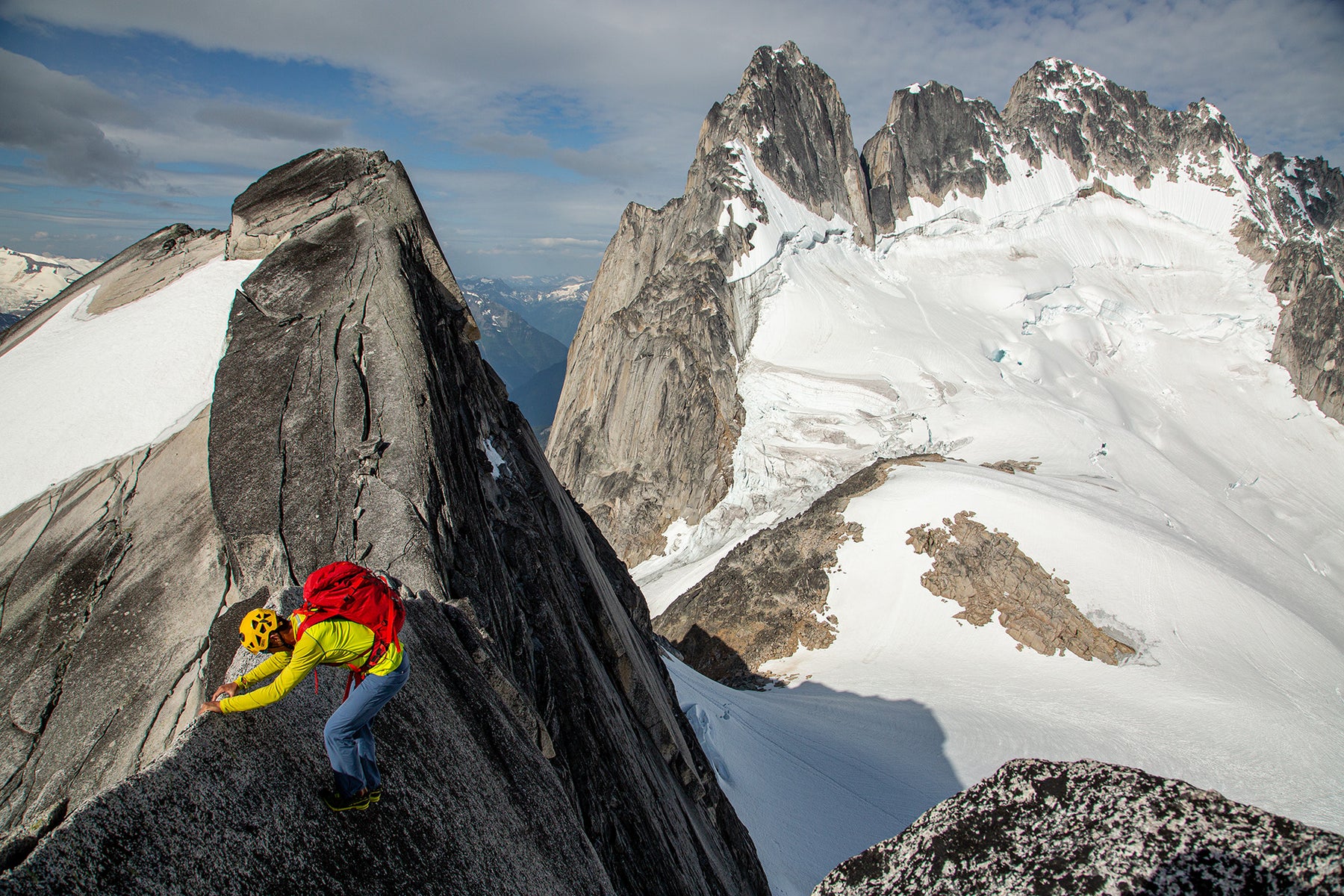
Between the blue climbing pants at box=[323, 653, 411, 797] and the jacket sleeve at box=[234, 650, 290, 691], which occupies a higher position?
the jacket sleeve at box=[234, 650, 290, 691]

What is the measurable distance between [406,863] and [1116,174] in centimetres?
11227

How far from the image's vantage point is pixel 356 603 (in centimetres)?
425

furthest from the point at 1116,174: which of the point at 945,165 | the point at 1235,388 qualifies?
the point at 1235,388

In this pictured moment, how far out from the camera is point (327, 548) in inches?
273

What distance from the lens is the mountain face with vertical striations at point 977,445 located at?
21656mm

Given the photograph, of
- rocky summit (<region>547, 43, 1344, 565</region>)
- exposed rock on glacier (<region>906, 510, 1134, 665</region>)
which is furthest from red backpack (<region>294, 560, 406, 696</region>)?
rocky summit (<region>547, 43, 1344, 565</region>)

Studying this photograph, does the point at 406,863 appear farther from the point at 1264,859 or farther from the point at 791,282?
the point at 791,282

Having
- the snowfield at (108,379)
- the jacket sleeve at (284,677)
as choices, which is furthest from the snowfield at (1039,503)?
the snowfield at (108,379)

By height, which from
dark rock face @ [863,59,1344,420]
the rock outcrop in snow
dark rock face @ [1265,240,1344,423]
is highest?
dark rock face @ [863,59,1344,420]

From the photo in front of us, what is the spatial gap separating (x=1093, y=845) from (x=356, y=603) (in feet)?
13.5

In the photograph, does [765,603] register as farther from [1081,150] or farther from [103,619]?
[1081,150]

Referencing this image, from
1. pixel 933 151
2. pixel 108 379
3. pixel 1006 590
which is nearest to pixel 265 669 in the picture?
pixel 108 379

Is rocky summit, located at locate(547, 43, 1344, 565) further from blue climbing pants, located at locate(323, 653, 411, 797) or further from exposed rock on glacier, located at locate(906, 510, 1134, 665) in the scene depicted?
blue climbing pants, located at locate(323, 653, 411, 797)

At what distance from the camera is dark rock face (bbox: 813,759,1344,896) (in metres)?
2.41
